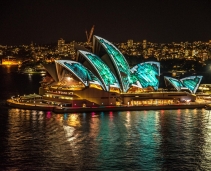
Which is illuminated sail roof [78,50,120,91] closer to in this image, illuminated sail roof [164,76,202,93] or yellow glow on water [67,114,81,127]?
yellow glow on water [67,114,81,127]

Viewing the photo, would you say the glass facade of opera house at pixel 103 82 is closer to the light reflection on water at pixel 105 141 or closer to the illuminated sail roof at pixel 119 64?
the illuminated sail roof at pixel 119 64

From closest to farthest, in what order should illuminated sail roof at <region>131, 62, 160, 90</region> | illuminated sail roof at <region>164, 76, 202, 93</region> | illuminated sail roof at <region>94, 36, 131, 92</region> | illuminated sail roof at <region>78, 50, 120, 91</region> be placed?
1. illuminated sail roof at <region>78, 50, 120, 91</region>
2. illuminated sail roof at <region>94, 36, 131, 92</region>
3. illuminated sail roof at <region>131, 62, 160, 90</region>
4. illuminated sail roof at <region>164, 76, 202, 93</region>

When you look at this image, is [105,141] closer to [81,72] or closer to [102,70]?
[81,72]

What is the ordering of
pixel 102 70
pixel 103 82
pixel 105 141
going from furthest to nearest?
pixel 102 70 → pixel 103 82 → pixel 105 141

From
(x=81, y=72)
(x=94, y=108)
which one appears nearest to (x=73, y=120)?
(x=94, y=108)

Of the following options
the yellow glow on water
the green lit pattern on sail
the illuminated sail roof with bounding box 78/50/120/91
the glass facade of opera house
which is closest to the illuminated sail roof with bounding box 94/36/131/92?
the glass facade of opera house

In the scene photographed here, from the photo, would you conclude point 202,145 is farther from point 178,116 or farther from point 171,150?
point 178,116

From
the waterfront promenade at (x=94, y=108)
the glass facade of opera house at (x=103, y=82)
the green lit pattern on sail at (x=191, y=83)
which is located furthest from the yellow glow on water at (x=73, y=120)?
the green lit pattern on sail at (x=191, y=83)
